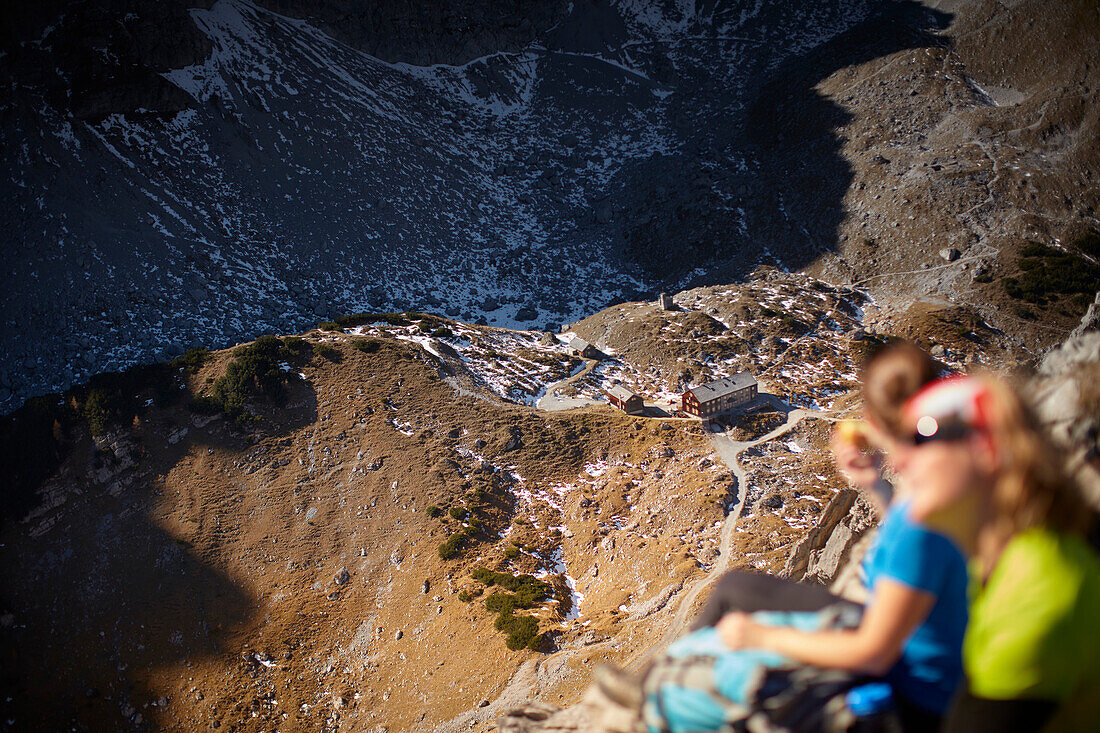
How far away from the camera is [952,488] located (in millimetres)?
3559

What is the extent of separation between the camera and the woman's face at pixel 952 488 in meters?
3.53

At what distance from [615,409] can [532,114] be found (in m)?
73.0

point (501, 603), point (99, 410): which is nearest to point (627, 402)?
point (501, 603)

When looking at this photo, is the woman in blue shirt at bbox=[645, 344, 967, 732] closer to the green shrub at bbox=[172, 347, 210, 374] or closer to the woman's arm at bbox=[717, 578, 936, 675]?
the woman's arm at bbox=[717, 578, 936, 675]

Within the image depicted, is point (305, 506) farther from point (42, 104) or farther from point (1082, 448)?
point (42, 104)

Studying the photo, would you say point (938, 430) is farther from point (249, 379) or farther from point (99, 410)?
point (99, 410)

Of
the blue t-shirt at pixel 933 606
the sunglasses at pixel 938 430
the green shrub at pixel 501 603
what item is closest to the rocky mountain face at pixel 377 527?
the green shrub at pixel 501 603

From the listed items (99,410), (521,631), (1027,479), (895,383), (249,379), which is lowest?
(99,410)

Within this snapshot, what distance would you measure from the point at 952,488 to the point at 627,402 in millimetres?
37065

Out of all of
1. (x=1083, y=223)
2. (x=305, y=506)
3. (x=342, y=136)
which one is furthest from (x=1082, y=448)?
(x=342, y=136)

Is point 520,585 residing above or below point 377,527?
above

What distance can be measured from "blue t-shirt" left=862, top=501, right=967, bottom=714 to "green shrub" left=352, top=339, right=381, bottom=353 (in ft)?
139

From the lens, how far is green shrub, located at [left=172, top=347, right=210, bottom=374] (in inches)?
1635

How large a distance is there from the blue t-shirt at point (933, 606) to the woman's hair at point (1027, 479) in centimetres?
50
